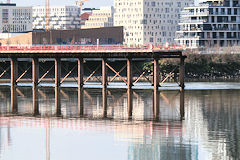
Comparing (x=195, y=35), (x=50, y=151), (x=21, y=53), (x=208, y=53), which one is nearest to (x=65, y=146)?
(x=50, y=151)

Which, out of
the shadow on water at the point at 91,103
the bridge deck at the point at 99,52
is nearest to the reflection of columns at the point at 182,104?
the shadow on water at the point at 91,103

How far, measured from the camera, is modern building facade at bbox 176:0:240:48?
627 ft

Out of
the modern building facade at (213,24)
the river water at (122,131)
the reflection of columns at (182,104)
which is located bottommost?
the river water at (122,131)

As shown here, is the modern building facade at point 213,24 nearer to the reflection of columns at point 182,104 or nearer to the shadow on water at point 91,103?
the shadow on water at point 91,103

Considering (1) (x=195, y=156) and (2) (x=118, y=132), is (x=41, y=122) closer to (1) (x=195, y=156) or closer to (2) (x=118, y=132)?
(2) (x=118, y=132)

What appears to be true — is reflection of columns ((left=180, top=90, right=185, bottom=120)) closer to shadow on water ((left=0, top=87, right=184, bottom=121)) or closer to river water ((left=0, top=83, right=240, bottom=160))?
shadow on water ((left=0, top=87, right=184, bottom=121))

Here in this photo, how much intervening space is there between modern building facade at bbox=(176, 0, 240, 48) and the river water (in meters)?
102

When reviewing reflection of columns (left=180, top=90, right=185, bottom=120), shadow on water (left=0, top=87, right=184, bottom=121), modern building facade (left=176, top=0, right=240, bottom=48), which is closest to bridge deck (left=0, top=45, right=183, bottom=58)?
shadow on water (left=0, top=87, right=184, bottom=121)

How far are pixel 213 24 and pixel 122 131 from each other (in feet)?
432

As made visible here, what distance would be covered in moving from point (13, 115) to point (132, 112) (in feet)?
38.3

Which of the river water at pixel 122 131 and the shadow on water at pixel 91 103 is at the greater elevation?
the shadow on water at pixel 91 103

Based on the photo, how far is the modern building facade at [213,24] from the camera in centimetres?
19100

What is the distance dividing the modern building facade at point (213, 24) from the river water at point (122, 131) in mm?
101983

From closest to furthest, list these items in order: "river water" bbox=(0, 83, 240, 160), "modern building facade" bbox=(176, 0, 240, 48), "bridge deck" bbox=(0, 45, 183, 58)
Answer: "river water" bbox=(0, 83, 240, 160)
"bridge deck" bbox=(0, 45, 183, 58)
"modern building facade" bbox=(176, 0, 240, 48)
